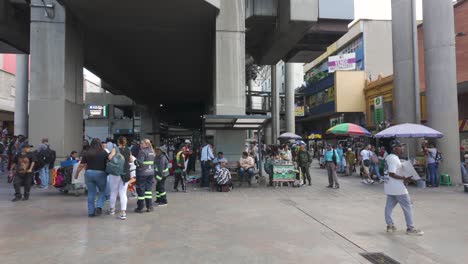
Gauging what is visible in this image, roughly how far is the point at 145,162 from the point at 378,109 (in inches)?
1122

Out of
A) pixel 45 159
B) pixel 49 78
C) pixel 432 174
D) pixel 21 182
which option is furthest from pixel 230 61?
pixel 432 174

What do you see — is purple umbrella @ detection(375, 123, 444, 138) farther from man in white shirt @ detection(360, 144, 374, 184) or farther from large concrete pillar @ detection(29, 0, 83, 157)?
large concrete pillar @ detection(29, 0, 83, 157)

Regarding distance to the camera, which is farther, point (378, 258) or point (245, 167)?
point (245, 167)

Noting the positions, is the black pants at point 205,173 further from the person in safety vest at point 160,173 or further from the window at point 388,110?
the window at point 388,110

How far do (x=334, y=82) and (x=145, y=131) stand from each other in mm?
19764

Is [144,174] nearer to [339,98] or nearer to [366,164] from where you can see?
[366,164]

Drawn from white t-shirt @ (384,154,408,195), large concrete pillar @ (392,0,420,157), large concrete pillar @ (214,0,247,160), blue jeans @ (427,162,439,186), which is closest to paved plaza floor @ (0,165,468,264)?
white t-shirt @ (384,154,408,195)

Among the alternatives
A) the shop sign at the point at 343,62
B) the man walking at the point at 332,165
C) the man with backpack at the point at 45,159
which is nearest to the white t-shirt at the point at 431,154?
the man walking at the point at 332,165

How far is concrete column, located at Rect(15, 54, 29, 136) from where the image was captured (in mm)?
25688

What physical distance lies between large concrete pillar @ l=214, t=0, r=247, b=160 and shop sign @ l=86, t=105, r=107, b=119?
3296cm

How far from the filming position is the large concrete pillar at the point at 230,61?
50.8ft

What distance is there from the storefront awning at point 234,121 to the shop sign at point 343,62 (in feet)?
91.3

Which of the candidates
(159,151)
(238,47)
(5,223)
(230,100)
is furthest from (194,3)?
(5,223)

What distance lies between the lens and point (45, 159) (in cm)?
1318
